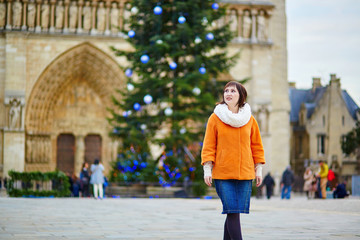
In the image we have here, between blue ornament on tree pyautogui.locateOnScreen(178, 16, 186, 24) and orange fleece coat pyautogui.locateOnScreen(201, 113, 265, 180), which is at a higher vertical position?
blue ornament on tree pyautogui.locateOnScreen(178, 16, 186, 24)

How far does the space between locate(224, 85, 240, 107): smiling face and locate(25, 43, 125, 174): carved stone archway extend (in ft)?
79.5

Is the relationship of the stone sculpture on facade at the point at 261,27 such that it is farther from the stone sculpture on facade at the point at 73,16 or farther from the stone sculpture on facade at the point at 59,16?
A: the stone sculpture on facade at the point at 59,16

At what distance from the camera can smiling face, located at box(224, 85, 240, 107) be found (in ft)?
18.2

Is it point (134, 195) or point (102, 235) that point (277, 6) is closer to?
point (134, 195)

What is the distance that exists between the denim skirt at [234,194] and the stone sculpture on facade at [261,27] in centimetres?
2652

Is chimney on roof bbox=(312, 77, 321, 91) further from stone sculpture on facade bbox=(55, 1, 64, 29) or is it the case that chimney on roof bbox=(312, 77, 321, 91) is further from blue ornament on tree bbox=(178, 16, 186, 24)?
blue ornament on tree bbox=(178, 16, 186, 24)

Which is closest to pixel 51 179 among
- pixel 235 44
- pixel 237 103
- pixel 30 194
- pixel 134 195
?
pixel 30 194

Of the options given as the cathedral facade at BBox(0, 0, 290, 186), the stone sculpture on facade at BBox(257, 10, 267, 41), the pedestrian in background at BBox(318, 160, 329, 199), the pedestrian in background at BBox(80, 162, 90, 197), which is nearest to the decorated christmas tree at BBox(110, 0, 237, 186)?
the pedestrian in background at BBox(80, 162, 90, 197)

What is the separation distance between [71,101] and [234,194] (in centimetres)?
2756

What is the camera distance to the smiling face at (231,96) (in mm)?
5559

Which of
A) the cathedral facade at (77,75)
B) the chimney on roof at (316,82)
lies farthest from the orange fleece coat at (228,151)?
the chimney on roof at (316,82)

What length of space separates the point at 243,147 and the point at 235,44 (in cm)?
2608

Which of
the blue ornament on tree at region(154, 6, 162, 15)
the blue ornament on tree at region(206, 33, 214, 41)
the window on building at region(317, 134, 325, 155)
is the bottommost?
the window on building at region(317, 134, 325, 155)

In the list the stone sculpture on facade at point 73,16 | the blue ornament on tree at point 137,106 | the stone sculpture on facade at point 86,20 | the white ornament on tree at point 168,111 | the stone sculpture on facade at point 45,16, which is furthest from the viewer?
the stone sculpture on facade at point 86,20
